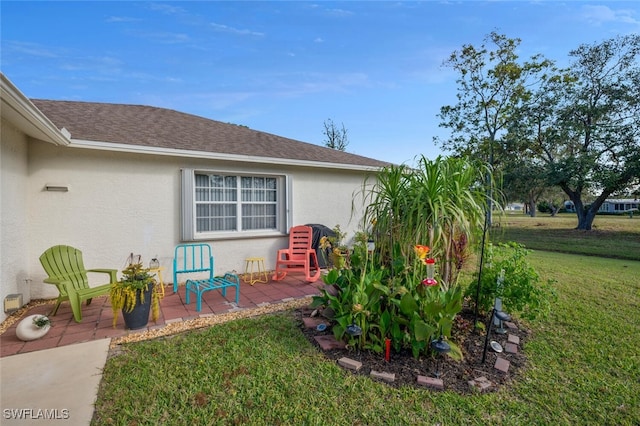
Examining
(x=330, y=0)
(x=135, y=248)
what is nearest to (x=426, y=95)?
(x=330, y=0)

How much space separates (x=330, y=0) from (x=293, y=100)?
16.8 ft

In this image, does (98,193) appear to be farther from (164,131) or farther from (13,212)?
(164,131)

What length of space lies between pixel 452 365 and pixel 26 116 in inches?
205

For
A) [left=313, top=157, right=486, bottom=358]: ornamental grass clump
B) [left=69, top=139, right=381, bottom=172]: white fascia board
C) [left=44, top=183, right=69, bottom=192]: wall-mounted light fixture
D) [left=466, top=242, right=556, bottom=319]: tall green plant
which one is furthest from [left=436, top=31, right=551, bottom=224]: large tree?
[left=44, top=183, right=69, bottom=192]: wall-mounted light fixture

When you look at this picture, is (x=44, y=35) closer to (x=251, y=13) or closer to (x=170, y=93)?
(x=251, y=13)

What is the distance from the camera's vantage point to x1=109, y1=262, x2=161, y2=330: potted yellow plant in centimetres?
338

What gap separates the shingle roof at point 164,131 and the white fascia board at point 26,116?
47 cm

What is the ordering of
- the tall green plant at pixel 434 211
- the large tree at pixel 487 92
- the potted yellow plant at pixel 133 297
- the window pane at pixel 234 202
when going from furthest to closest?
the large tree at pixel 487 92 < the window pane at pixel 234 202 < the potted yellow plant at pixel 133 297 < the tall green plant at pixel 434 211

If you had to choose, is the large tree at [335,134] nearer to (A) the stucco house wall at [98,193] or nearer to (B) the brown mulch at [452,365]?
(A) the stucco house wall at [98,193]

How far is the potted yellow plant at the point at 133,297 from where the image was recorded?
3382 mm

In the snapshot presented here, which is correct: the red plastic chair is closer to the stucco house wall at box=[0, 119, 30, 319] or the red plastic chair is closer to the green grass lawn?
the green grass lawn

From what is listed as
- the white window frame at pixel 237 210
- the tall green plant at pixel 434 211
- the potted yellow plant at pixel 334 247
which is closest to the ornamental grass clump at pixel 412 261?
the tall green plant at pixel 434 211

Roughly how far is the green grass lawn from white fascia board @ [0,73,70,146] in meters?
2.68

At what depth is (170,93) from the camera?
11031 millimetres
